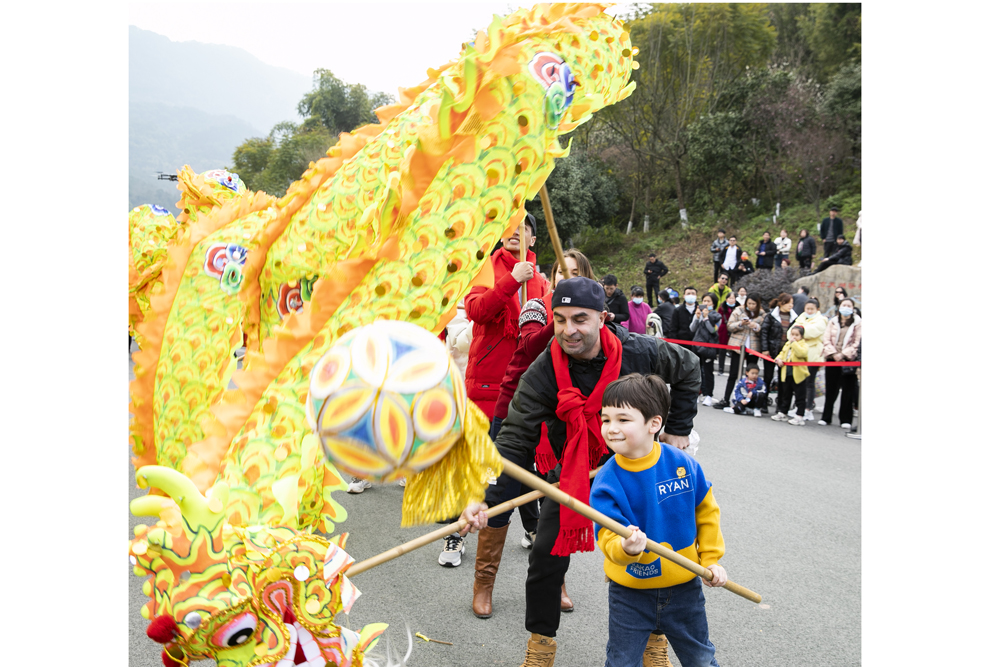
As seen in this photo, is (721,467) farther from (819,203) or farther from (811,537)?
(819,203)

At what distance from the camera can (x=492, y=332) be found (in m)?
3.73

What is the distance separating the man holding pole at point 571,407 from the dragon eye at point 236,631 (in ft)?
4.63

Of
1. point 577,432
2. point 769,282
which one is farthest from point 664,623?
point 769,282

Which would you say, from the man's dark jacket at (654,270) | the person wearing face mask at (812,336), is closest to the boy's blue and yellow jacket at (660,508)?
the person wearing face mask at (812,336)

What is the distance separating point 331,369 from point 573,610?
2.41 metres

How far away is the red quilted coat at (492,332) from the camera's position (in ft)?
11.8

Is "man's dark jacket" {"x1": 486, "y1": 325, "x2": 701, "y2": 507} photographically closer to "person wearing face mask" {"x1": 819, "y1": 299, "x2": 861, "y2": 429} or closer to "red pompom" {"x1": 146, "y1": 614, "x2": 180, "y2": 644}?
"red pompom" {"x1": 146, "y1": 614, "x2": 180, "y2": 644}

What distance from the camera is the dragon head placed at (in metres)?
1.42

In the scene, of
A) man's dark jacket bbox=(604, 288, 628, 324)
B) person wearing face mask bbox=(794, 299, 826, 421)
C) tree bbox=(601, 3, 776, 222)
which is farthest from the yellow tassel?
tree bbox=(601, 3, 776, 222)

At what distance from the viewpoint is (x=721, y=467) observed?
593 centimetres

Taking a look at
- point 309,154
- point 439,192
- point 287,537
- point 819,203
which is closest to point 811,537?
point 439,192

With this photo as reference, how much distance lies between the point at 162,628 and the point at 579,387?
5.86ft

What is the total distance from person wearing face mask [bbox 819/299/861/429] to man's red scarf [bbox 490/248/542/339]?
5.31 m

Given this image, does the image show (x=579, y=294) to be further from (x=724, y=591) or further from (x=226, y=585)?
(x=724, y=591)
